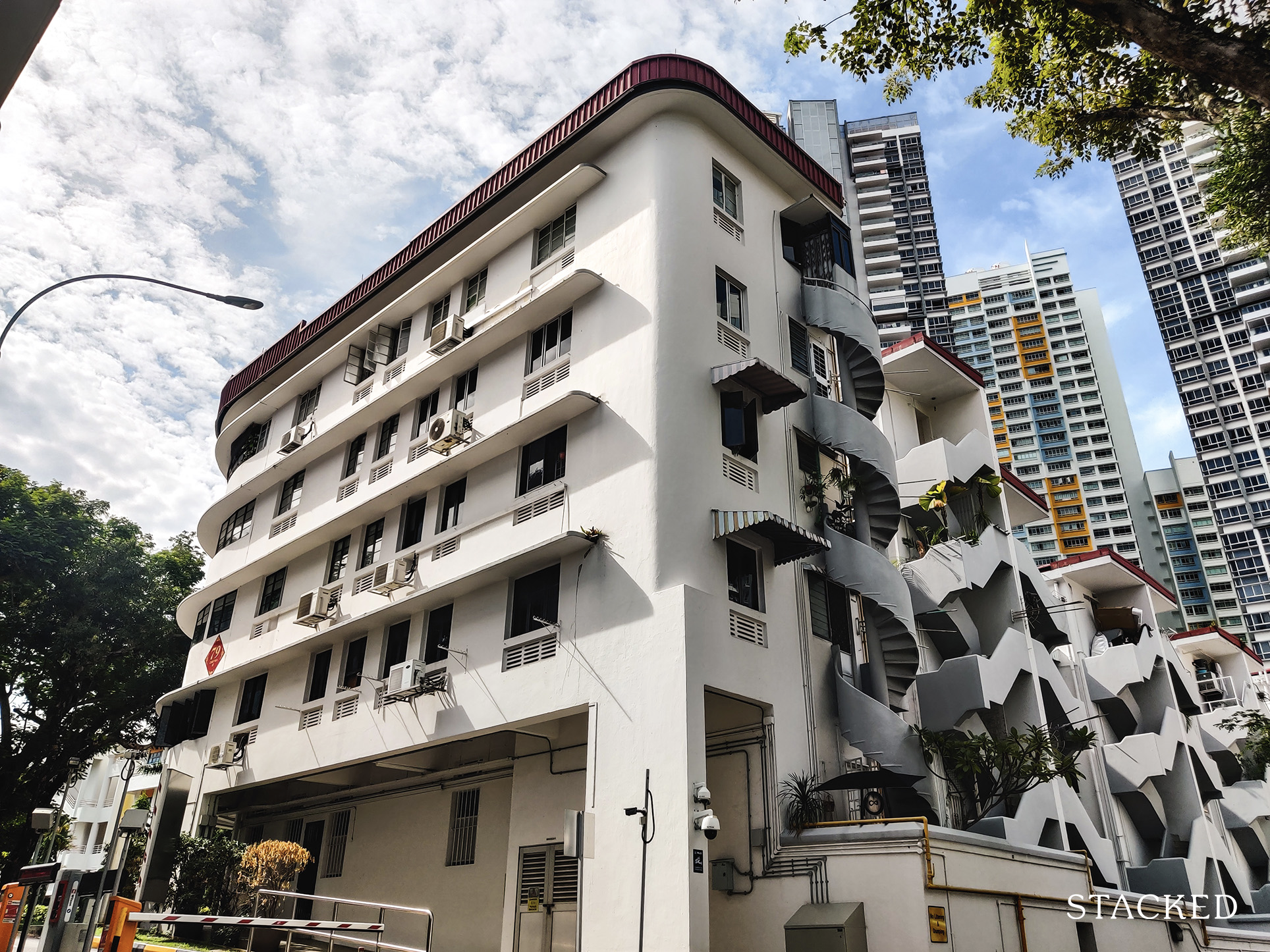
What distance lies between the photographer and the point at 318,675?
21922 mm

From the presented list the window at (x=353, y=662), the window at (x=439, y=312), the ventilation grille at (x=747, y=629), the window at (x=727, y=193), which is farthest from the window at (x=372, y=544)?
the window at (x=727, y=193)

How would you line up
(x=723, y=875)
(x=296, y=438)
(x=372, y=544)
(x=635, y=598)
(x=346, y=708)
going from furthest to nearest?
(x=296, y=438)
(x=372, y=544)
(x=346, y=708)
(x=635, y=598)
(x=723, y=875)

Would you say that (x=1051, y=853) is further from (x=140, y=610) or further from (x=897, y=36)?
(x=140, y=610)

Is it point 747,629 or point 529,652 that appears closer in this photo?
point 747,629

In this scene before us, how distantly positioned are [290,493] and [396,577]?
27.7 feet

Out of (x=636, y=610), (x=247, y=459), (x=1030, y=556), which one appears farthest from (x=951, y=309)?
(x=636, y=610)

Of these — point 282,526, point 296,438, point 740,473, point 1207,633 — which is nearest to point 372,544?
point 282,526

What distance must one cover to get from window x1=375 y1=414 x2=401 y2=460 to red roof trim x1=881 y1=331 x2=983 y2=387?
46.1 feet

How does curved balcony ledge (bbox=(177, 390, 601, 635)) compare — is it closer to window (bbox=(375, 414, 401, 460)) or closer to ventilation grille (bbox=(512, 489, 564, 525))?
window (bbox=(375, 414, 401, 460))

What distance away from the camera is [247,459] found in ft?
95.9

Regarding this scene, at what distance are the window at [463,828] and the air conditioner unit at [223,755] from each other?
22.2 feet

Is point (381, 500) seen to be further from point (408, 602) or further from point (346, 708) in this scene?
point (346, 708)

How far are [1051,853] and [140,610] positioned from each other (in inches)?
1208

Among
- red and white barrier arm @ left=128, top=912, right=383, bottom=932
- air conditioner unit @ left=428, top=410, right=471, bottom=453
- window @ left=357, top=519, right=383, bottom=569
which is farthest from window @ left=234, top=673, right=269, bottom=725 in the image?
red and white barrier arm @ left=128, top=912, right=383, bottom=932
